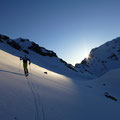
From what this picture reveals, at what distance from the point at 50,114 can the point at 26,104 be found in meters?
1.11

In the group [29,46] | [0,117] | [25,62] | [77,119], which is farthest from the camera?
[29,46]

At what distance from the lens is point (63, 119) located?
4.60 meters

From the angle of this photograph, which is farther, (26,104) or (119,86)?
(119,86)

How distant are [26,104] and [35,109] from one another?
0.44m

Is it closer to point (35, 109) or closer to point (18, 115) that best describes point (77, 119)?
point (35, 109)

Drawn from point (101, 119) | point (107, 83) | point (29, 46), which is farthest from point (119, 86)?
point (29, 46)

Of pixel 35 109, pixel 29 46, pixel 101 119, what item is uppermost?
pixel 29 46

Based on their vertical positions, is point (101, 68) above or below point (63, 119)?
above

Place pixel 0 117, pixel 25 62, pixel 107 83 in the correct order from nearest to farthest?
pixel 0 117 → pixel 25 62 → pixel 107 83

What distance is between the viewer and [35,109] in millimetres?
4512

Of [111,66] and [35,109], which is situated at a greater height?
[111,66]

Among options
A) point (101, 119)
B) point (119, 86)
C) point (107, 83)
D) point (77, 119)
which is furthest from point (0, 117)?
point (107, 83)

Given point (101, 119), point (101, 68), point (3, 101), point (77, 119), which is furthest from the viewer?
point (101, 68)

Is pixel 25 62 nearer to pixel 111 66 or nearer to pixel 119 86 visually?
pixel 119 86
